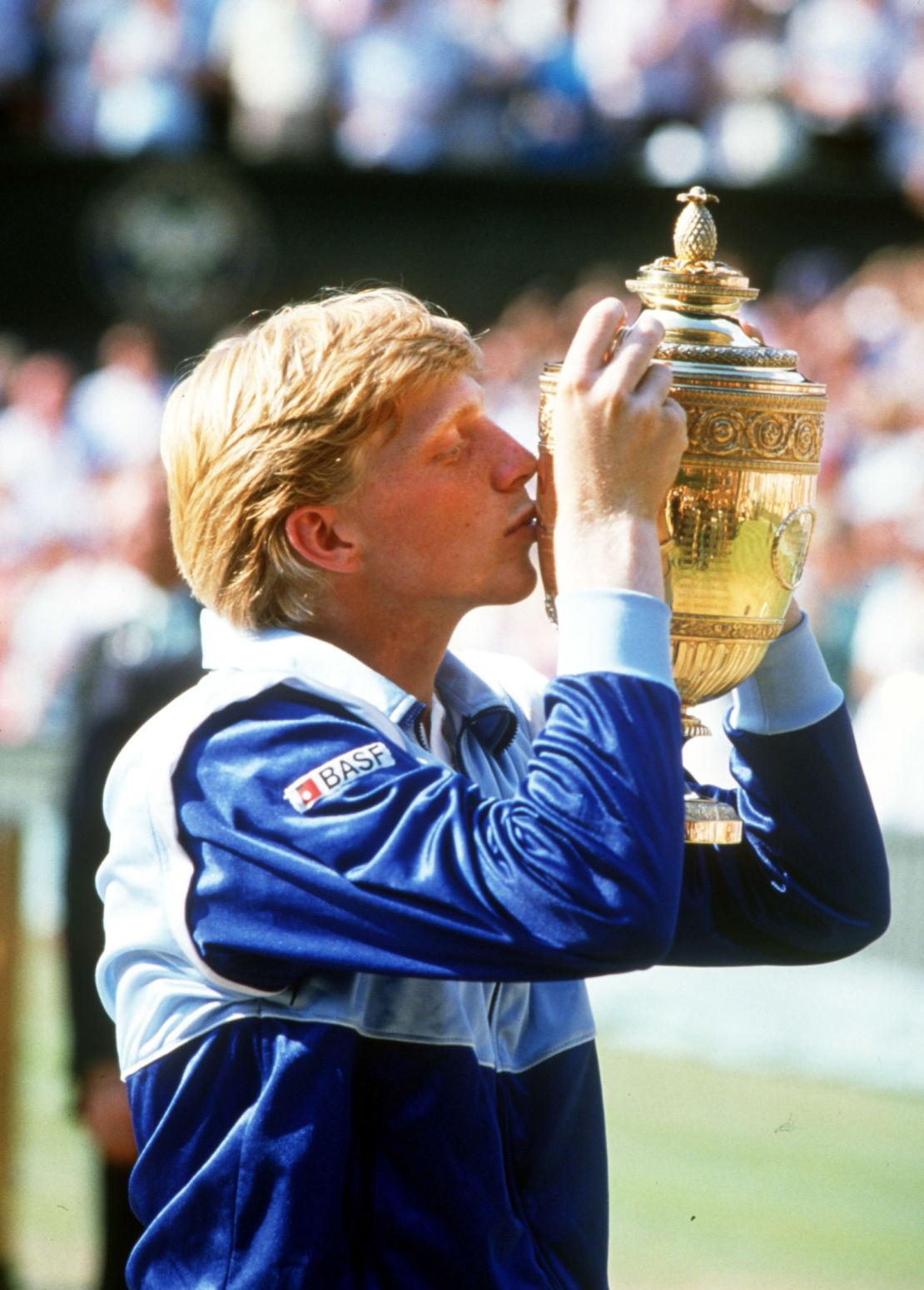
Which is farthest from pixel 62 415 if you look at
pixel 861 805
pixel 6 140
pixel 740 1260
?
pixel 861 805

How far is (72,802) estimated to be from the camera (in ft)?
11.6

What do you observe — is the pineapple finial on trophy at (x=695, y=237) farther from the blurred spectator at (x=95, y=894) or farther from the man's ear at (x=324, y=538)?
the blurred spectator at (x=95, y=894)

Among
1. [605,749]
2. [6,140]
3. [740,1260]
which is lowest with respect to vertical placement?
[740,1260]

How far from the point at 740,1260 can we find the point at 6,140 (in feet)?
25.7

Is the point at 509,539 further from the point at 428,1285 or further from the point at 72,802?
the point at 72,802

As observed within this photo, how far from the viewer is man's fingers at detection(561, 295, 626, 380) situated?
157 cm

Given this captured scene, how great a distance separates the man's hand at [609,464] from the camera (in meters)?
1.56

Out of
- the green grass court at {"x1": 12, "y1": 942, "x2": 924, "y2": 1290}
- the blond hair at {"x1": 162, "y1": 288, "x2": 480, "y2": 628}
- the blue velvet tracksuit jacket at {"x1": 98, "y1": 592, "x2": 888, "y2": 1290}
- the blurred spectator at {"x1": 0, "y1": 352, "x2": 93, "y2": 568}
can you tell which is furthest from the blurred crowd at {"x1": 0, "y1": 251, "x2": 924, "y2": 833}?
the blue velvet tracksuit jacket at {"x1": 98, "y1": 592, "x2": 888, "y2": 1290}

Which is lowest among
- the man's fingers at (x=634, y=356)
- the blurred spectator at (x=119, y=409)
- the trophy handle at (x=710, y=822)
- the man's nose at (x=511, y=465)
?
the blurred spectator at (x=119, y=409)

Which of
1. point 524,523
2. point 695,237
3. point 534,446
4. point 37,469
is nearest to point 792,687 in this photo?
point 524,523

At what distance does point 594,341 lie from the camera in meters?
1.58

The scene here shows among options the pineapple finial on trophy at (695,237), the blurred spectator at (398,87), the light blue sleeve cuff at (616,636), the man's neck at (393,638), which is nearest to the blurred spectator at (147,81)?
the blurred spectator at (398,87)

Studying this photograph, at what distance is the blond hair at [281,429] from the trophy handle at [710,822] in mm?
371

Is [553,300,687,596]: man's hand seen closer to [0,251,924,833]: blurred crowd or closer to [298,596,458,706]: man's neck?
[298,596,458,706]: man's neck
